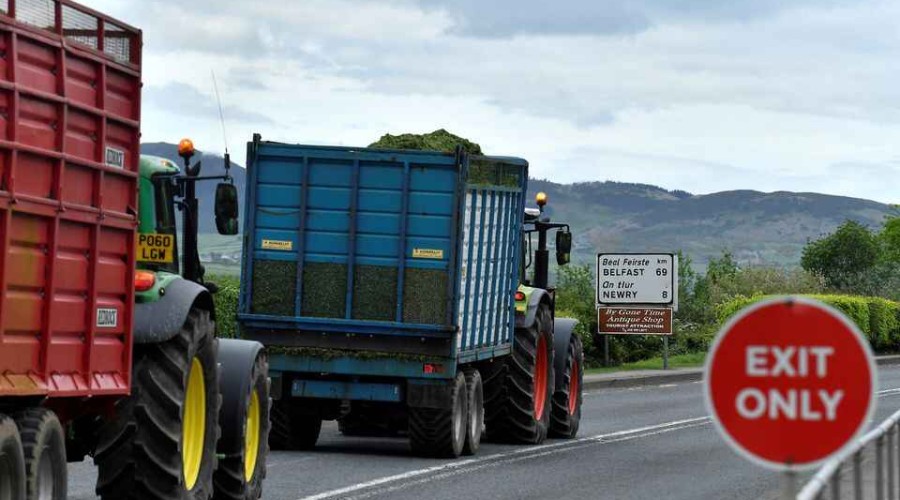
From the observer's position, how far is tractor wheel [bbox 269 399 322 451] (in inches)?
766

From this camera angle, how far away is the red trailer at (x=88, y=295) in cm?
973

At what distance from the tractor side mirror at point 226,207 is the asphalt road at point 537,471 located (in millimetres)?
2353

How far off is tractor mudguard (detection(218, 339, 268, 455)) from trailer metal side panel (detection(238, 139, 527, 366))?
4874mm

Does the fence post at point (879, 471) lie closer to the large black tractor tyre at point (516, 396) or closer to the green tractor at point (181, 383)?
the green tractor at point (181, 383)

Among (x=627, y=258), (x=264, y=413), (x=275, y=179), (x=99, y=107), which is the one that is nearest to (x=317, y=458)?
(x=275, y=179)

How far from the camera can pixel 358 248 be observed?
18984 millimetres

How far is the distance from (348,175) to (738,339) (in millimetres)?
11957

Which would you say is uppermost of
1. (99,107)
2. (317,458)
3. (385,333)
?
(99,107)

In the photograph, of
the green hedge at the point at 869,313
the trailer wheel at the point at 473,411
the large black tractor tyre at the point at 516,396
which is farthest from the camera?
the green hedge at the point at 869,313

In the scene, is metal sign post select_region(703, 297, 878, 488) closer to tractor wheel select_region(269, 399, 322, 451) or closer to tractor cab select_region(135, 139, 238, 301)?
tractor cab select_region(135, 139, 238, 301)

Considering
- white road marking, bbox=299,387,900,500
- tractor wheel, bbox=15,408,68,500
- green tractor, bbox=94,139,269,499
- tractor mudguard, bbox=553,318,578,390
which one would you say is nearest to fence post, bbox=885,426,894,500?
green tractor, bbox=94,139,269,499

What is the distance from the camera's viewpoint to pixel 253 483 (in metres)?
14.1

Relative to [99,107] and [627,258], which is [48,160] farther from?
[627,258]

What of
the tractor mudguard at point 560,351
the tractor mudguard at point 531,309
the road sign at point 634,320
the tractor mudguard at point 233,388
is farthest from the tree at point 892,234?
the tractor mudguard at point 233,388
